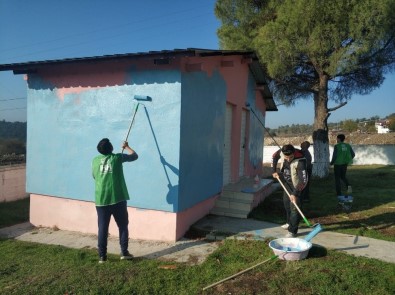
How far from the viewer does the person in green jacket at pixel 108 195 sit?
5117 millimetres

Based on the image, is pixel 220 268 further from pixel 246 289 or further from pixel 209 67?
pixel 209 67

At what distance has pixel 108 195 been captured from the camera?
510 cm

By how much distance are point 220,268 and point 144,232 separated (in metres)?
2.01

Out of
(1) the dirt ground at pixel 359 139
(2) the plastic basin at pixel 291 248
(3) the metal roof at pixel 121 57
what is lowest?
(2) the plastic basin at pixel 291 248

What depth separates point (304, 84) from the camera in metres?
15.3

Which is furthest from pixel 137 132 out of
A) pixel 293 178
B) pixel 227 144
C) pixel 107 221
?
pixel 227 144

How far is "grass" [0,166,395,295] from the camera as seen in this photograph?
4215mm

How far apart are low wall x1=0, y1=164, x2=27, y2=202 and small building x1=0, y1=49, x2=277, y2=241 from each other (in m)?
3.78

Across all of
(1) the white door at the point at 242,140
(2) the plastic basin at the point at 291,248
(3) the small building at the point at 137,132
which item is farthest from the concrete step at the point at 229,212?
(1) the white door at the point at 242,140

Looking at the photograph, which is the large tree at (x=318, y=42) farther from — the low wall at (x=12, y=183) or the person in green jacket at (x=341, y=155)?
the low wall at (x=12, y=183)

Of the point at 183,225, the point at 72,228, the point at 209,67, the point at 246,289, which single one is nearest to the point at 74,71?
the point at 209,67

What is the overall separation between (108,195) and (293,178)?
3.08 meters

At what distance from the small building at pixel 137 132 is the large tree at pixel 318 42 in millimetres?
5567

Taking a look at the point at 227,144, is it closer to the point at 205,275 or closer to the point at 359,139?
the point at 205,275
